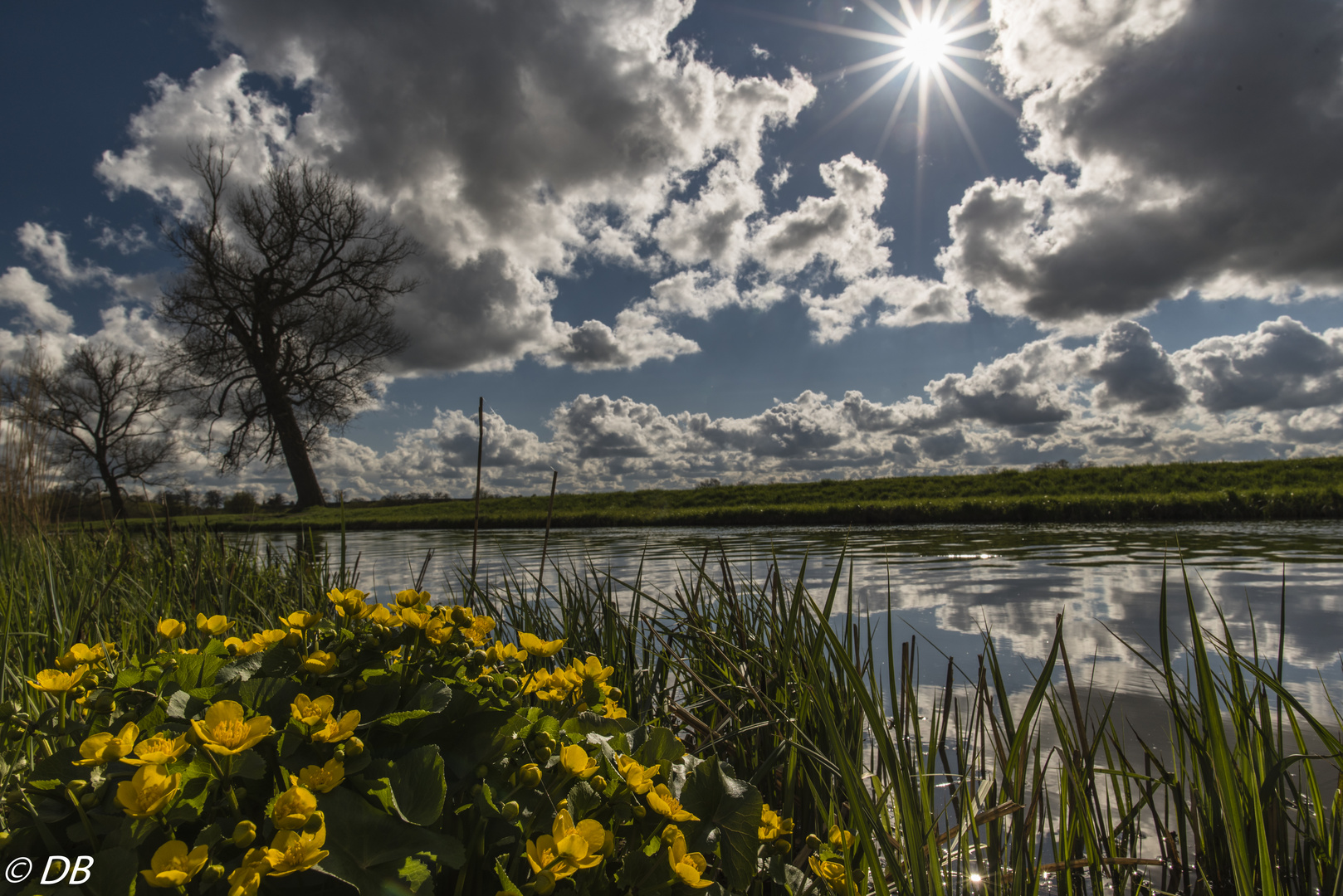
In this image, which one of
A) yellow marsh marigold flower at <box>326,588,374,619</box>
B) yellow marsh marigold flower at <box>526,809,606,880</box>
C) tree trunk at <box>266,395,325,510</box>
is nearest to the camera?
yellow marsh marigold flower at <box>526,809,606,880</box>

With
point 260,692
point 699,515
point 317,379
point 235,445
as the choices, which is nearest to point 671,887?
point 260,692

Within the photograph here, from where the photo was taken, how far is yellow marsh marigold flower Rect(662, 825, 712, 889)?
2.27 ft

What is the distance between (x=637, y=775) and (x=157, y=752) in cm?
50

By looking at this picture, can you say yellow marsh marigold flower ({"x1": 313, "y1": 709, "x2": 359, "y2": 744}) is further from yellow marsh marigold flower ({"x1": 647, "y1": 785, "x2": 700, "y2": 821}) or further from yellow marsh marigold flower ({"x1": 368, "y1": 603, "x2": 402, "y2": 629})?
yellow marsh marigold flower ({"x1": 647, "y1": 785, "x2": 700, "y2": 821})

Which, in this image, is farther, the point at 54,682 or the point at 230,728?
the point at 54,682

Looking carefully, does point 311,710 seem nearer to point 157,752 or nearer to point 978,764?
point 157,752

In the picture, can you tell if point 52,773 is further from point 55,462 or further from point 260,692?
point 55,462

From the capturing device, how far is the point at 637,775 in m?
0.78

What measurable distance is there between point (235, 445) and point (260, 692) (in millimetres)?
18291

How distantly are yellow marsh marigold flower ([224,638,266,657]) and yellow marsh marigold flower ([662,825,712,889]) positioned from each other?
735 mm

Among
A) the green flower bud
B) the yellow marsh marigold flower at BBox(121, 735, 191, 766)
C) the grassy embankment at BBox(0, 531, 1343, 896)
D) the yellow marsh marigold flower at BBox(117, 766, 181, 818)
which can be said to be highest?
the yellow marsh marigold flower at BBox(121, 735, 191, 766)

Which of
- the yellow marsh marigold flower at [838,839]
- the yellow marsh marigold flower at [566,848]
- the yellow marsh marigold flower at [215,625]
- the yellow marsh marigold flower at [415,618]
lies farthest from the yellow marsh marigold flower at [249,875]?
the yellow marsh marigold flower at [838,839]

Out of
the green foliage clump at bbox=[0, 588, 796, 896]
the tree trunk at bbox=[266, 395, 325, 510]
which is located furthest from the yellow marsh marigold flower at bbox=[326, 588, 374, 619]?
the tree trunk at bbox=[266, 395, 325, 510]

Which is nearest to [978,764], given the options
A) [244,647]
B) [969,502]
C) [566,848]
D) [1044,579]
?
[566,848]
